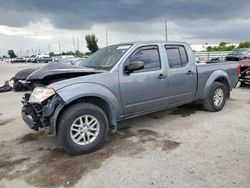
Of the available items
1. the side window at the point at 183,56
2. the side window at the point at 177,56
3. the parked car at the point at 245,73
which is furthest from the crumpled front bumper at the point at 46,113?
the parked car at the point at 245,73

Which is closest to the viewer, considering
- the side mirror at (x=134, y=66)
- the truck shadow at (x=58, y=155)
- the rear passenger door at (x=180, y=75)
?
the truck shadow at (x=58, y=155)

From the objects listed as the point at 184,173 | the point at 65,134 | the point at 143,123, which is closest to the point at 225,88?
the point at 143,123

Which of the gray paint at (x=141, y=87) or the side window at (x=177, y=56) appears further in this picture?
the side window at (x=177, y=56)

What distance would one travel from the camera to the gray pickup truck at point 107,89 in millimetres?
3908

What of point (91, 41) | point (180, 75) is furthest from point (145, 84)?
point (91, 41)

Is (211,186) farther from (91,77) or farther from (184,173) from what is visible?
(91,77)

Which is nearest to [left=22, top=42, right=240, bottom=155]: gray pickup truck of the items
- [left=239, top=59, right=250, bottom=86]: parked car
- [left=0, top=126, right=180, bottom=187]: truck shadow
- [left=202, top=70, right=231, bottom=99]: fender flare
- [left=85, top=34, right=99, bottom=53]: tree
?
[left=202, top=70, right=231, bottom=99]: fender flare

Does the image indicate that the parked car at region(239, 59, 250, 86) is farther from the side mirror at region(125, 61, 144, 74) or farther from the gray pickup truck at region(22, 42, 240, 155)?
the side mirror at region(125, 61, 144, 74)

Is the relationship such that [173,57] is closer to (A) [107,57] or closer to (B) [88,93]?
(A) [107,57]

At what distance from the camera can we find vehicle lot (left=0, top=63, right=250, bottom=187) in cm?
327

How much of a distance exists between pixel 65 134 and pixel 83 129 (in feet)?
1.04

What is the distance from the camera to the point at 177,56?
5566 mm

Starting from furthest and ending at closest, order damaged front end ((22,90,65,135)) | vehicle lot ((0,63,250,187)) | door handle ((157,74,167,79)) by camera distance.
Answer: door handle ((157,74,167,79)), damaged front end ((22,90,65,135)), vehicle lot ((0,63,250,187))

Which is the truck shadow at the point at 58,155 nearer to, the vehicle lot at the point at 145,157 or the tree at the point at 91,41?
the vehicle lot at the point at 145,157
